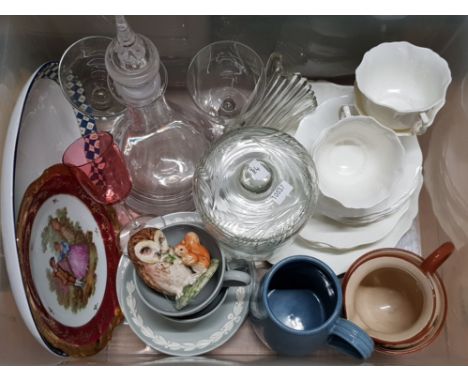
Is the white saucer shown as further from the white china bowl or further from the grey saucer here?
the grey saucer

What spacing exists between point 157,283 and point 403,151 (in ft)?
1.07

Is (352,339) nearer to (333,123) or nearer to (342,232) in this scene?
(342,232)

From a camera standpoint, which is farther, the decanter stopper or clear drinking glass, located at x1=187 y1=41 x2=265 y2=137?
clear drinking glass, located at x1=187 y1=41 x2=265 y2=137

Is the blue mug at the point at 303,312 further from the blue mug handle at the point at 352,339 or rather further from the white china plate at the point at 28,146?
the white china plate at the point at 28,146

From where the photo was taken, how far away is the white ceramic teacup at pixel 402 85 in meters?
0.62

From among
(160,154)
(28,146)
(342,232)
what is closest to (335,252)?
(342,232)

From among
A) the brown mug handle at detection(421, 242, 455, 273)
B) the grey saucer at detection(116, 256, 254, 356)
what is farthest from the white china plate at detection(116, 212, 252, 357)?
the brown mug handle at detection(421, 242, 455, 273)

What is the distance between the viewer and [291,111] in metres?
0.69

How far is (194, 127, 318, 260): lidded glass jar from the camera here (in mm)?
597

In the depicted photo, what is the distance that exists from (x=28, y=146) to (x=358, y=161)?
408 mm

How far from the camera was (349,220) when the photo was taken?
0.65 meters

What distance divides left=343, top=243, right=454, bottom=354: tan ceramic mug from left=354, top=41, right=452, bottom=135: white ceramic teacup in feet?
0.49

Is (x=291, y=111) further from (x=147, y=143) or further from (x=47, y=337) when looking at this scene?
(x=47, y=337)

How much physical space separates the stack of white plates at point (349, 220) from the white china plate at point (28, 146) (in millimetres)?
300
